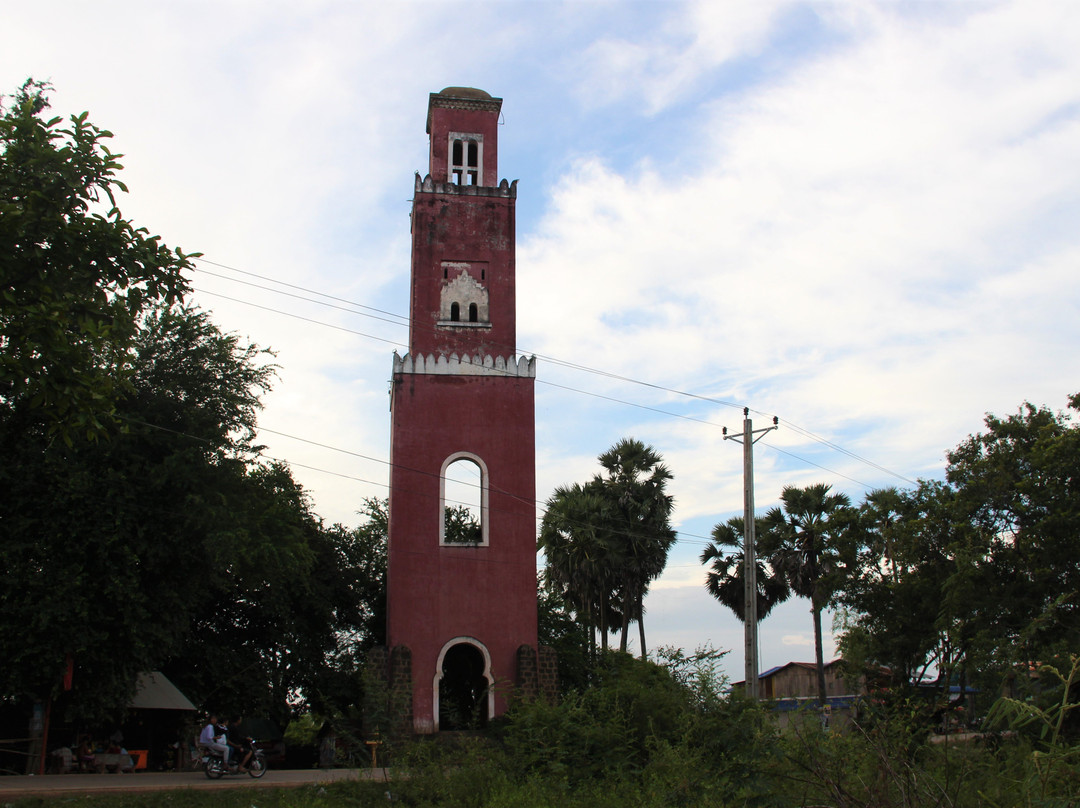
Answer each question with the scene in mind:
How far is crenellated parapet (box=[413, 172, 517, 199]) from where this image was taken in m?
23.1

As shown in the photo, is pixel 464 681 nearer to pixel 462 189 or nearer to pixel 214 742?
pixel 214 742

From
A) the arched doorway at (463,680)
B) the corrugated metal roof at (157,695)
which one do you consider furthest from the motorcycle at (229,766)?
the arched doorway at (463,680)

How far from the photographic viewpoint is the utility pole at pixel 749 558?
19.1 meters

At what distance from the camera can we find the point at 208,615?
1014 inches

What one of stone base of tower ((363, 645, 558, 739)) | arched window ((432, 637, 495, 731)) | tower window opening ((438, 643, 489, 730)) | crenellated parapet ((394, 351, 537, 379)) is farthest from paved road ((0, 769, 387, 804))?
crenellated parapet ((394, 351, 537, 379))

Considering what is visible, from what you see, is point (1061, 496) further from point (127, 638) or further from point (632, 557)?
point (127, 638)

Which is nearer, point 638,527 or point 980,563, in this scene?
point 980,563

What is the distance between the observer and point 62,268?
10867 mm

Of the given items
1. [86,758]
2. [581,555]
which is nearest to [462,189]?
[581,555]

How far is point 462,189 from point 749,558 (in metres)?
11.3

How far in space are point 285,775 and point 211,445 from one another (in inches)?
262

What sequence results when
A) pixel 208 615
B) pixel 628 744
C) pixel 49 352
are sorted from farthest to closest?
pixel 208 615
pixel 628 744
pixel 49 352

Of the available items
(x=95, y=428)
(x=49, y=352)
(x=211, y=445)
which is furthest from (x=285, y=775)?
(x=49, y=352)

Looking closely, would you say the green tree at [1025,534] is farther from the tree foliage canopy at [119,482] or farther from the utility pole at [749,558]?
the tree foliage canopy at [119,482]
